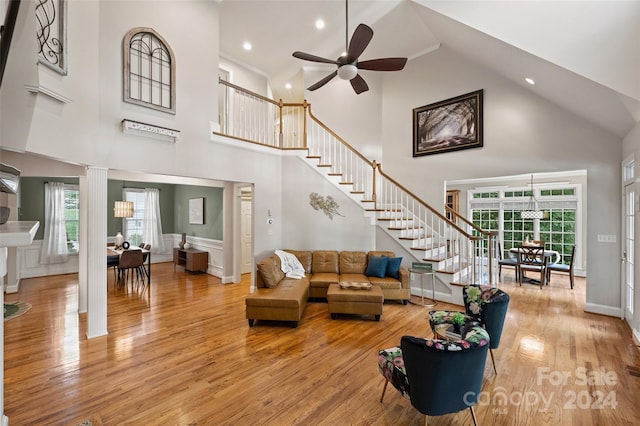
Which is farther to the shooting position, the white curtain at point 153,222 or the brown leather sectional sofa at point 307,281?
the white curtain at point 153,222

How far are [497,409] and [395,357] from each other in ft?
3.09

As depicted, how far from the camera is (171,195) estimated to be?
9.28 metres

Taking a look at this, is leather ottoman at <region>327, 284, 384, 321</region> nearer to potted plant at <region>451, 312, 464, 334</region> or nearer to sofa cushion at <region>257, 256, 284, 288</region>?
sofa cushion at <region>257, 256, 284, 288</region>

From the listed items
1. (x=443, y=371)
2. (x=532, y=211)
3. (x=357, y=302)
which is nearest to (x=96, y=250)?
(x=357, y=302)

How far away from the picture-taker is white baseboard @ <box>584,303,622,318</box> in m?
4.23

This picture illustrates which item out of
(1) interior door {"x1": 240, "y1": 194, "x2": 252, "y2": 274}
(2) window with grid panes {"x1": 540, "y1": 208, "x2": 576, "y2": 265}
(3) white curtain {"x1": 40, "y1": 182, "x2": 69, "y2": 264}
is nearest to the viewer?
(1) interior door {"x1": 240, "y1": 194, "x2": 252, "y2": 274}

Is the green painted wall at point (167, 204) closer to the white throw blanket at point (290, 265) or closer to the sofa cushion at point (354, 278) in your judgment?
the white throw blanket at point (290, 265)

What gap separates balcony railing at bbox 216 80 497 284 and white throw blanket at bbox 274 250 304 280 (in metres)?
1.84

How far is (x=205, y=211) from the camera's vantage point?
7715mm

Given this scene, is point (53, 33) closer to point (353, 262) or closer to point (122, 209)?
point (122, 209)

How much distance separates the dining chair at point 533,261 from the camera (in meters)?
5.98

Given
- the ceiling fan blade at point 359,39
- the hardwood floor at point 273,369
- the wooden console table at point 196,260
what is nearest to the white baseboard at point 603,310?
the hardwood floor at point 273,369

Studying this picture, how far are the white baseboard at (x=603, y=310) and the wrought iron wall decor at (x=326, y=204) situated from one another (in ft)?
14.5

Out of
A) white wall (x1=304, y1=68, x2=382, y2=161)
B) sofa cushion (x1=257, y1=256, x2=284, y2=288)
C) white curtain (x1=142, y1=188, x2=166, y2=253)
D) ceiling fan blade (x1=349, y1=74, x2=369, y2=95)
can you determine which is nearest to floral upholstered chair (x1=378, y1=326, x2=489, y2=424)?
sofa cushion (x1=257, y1=256, x2=284, y2=288)
